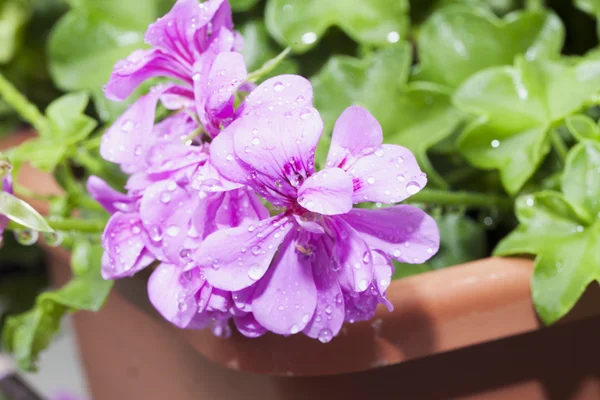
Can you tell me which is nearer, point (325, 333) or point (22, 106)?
point (325, 333)

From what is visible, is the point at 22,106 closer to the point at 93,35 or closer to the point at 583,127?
the point at 93,35

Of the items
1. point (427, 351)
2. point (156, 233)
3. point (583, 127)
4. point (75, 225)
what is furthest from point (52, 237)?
point (583, 127)

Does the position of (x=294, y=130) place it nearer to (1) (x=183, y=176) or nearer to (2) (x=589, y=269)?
(1) (x=183, y=176)

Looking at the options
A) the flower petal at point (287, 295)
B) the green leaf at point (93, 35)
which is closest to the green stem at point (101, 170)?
the green leaf at point (93, 35)

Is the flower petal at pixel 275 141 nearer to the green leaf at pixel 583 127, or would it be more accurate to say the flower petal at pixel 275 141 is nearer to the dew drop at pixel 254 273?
the dew drop at pixel 254 273

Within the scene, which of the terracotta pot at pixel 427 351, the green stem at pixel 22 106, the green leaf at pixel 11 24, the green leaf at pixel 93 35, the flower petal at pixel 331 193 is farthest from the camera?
the green leaf at pixel 11 24

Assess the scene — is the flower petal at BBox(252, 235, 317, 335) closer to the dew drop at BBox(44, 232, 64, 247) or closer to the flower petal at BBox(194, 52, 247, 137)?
the flower petal at BBox(194, 52, 247, 137)
